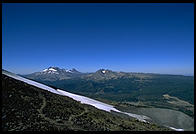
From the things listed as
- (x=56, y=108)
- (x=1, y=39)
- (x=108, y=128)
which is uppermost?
(x=1, y=39)

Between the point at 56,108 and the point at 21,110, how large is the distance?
3452mm

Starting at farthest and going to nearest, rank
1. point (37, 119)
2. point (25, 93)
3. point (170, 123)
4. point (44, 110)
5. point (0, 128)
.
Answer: point (170, 123) → point (25, 93) → point (44, 110) → point (37, 119) → point (0, 128)

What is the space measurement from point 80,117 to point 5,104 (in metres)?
6.57

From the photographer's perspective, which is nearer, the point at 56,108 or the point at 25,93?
the point at 56,108

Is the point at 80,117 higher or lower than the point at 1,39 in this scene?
lower

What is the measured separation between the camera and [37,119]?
16.7m

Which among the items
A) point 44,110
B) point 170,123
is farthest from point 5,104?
point 170,123

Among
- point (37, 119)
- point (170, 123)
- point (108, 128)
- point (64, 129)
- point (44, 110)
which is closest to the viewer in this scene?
point (64, 129)

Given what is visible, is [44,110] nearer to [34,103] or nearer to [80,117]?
[34,103]

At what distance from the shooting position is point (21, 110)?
18.0m

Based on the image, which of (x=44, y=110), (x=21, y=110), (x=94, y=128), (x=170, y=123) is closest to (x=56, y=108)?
(x=44, y=110)

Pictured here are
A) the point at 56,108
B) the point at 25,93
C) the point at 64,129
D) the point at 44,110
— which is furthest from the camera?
the point at 25,93

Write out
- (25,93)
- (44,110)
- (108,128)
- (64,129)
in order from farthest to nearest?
(25,93), (44,110), (108,128), (64,129)

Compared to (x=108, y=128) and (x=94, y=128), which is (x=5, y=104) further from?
(x=108, y=128)
